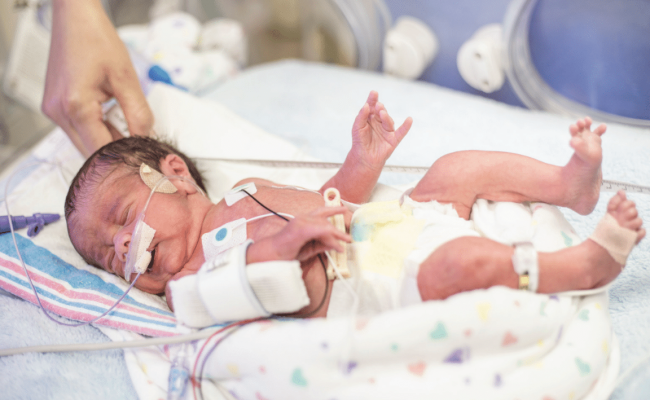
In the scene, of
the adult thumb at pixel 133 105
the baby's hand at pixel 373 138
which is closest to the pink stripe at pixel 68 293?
the adult thumb at pixel 133 105

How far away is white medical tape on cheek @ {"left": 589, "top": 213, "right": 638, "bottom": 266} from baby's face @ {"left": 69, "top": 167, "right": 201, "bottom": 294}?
828mm

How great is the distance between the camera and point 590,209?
921mm

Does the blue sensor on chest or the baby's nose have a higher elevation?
the blue sensor on chest

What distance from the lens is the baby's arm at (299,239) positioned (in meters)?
0.80

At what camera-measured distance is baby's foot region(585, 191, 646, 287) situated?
2.42 feet

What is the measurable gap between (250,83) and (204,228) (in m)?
0.99

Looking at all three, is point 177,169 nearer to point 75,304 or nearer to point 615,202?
point 75,304

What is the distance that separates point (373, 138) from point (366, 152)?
0.04 m

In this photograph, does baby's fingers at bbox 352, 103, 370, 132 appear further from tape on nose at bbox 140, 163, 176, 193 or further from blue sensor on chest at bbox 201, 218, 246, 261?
tape on nose at bbox 140, 163, 176, 193

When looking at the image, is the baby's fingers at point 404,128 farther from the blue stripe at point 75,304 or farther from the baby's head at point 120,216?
the blue stripe at point 75,304

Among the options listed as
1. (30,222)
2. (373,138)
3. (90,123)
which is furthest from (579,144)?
(30,222)

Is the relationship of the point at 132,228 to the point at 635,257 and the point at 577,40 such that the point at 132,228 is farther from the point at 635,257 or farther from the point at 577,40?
the point at 577,40

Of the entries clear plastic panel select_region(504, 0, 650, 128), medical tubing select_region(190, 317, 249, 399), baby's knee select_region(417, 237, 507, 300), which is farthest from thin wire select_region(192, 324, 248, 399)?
clear plastic panel select_region(504, 0, 650, 128)

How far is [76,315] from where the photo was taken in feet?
3.40
